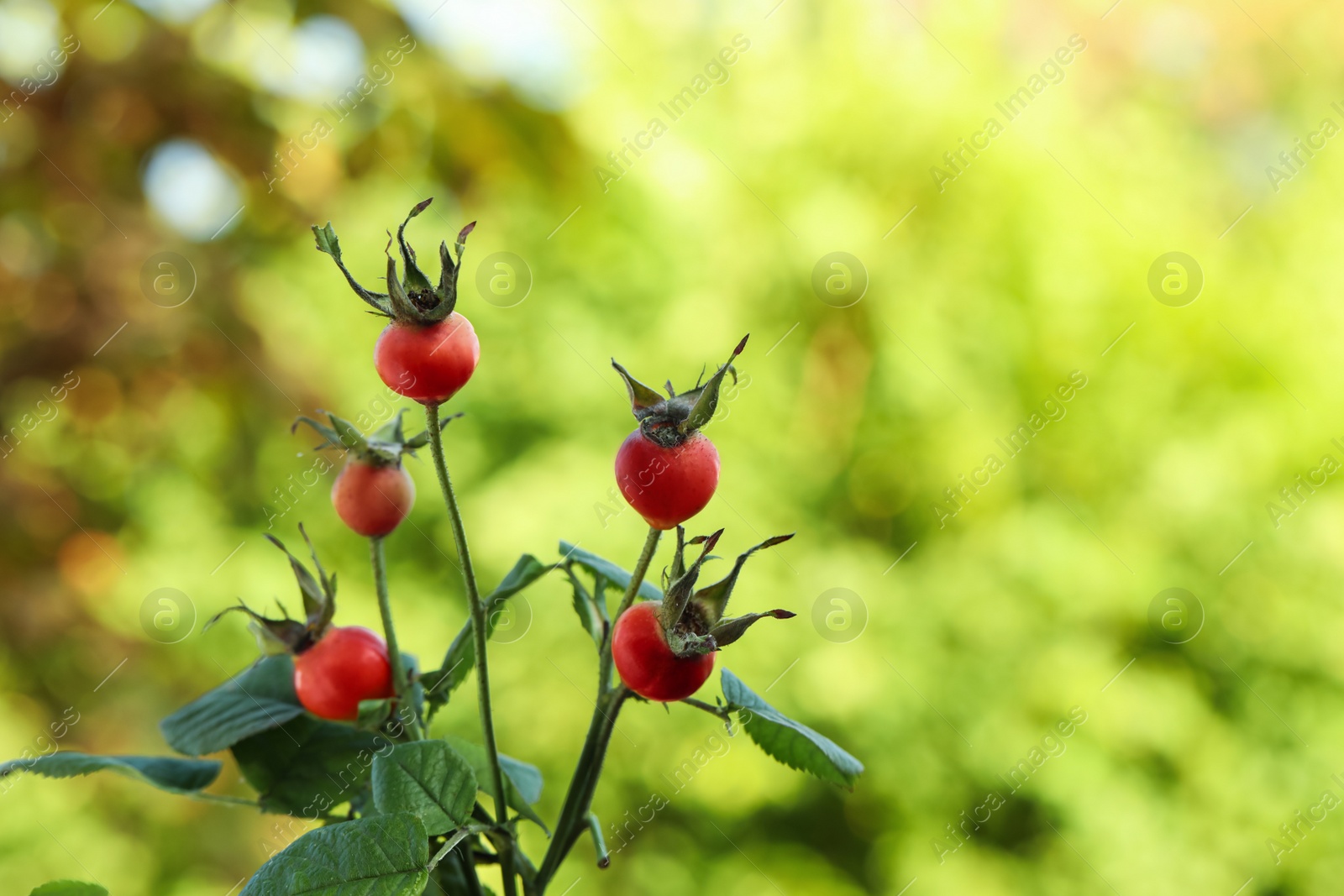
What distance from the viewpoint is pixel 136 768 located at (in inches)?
18.1

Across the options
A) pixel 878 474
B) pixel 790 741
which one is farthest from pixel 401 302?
pixel 878 474

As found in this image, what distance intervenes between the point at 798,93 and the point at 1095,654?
3.71ft

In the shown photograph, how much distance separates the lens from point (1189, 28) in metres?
2.11

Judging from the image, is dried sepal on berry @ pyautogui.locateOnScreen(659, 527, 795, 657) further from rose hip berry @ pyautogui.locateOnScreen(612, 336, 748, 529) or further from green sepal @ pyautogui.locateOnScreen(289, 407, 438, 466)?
green sepal @ pyautogui.locateOnScreen(289, 407, 438, 466)

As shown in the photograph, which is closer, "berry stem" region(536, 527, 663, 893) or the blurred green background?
"berry stem" region(536, 527, 663, 893)

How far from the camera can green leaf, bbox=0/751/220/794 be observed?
1.40 feet

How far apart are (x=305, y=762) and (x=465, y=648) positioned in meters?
0.11

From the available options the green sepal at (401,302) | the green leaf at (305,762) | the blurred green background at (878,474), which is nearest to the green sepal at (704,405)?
the green sepal at (401,302)

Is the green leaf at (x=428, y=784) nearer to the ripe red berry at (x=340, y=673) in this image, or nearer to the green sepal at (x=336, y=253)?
the ripe red berry at (x=340, y=673)

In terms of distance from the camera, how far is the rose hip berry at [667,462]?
0.35 meters

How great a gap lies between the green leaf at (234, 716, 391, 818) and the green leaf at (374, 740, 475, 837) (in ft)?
0.29

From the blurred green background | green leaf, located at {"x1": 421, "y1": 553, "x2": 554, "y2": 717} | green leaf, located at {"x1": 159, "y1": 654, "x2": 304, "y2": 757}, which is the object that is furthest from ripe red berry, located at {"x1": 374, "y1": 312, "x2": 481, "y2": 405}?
the blurred green background

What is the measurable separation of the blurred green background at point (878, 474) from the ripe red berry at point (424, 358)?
1.02 m

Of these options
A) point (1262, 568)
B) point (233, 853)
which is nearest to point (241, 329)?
point (233, 853)
